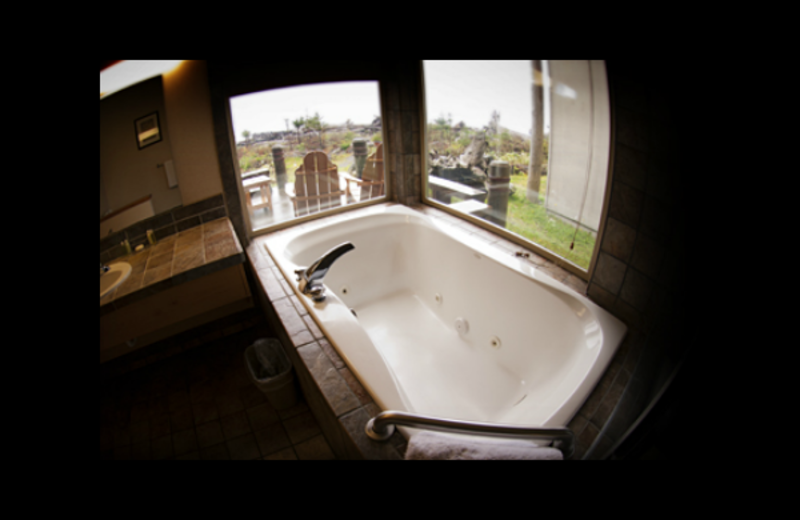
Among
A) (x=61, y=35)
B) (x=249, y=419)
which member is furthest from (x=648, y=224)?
(x=249, y=419)

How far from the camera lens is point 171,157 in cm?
185

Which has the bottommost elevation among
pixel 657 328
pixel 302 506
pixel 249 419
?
pixel 249 419

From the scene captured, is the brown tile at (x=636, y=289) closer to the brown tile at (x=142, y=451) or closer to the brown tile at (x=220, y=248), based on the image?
the brown tile at (x=220, y=248)

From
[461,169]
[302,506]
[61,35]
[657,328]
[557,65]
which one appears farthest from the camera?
[461,169]

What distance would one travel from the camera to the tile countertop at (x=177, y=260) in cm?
157

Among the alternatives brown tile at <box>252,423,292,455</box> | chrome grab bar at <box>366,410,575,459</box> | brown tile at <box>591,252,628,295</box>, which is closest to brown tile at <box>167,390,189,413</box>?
brown tile at <box>252,423,292,455</box>

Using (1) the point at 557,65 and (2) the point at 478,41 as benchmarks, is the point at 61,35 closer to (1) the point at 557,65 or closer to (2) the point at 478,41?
(2) the point at 478,41

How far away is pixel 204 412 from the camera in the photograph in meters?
1.81

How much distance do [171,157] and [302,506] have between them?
185 centimetres

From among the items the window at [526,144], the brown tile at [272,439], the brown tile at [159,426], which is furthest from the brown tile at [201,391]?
the window at [526,144]

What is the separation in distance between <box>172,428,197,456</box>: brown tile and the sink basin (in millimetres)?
745

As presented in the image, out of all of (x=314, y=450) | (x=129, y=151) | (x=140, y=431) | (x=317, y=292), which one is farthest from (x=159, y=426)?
(x=129, y=151)

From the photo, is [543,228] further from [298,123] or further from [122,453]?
[122,453]

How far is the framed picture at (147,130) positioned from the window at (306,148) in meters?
0.40
